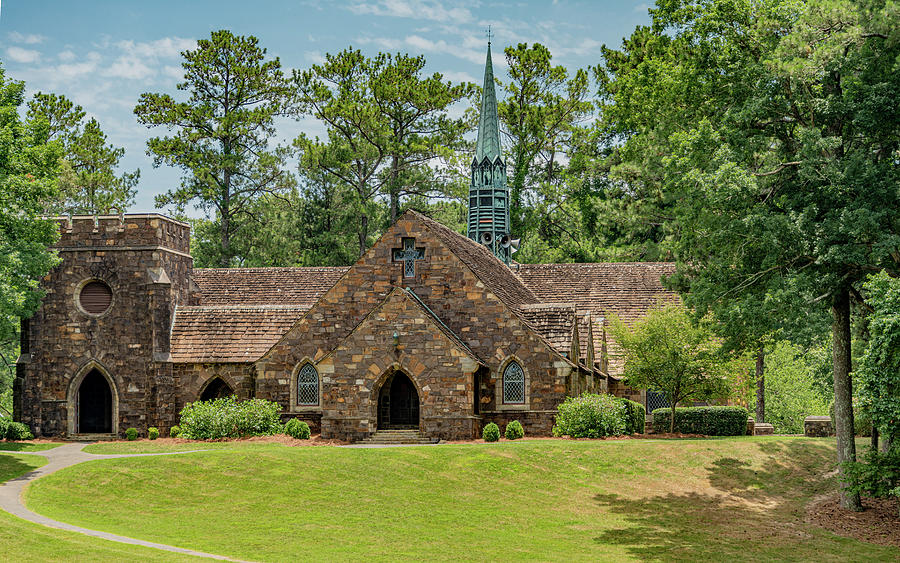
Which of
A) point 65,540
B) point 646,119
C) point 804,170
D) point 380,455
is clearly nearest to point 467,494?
point 380,455

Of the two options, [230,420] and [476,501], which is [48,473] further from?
[476,501]

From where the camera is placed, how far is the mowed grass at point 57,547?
17.8 meters

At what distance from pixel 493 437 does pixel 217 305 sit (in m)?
15.3

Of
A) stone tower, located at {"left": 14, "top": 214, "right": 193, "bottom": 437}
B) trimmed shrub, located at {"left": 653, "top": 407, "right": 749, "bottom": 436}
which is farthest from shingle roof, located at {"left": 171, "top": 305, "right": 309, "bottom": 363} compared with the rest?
trimmed shrub, located at {"left": 653, "top": 407, "right": 749, "bottom": 436}

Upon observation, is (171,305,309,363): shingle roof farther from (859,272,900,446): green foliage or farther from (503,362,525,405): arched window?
(859,272,900,446): green foliage

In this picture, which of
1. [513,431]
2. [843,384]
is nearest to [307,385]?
[513,431]

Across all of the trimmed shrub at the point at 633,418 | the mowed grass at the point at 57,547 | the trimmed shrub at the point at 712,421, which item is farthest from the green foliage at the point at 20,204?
the trimmed shrub at the point at 712,421

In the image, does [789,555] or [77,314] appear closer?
[789,555]

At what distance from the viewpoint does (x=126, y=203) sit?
65.1 meters

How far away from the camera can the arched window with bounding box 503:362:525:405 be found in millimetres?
34375

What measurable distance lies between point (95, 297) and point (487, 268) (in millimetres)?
15791

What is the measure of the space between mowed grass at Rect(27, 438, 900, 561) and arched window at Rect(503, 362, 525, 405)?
302cm

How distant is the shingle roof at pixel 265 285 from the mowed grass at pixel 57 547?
23404mm

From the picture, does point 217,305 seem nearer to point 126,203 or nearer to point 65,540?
point 65,540
